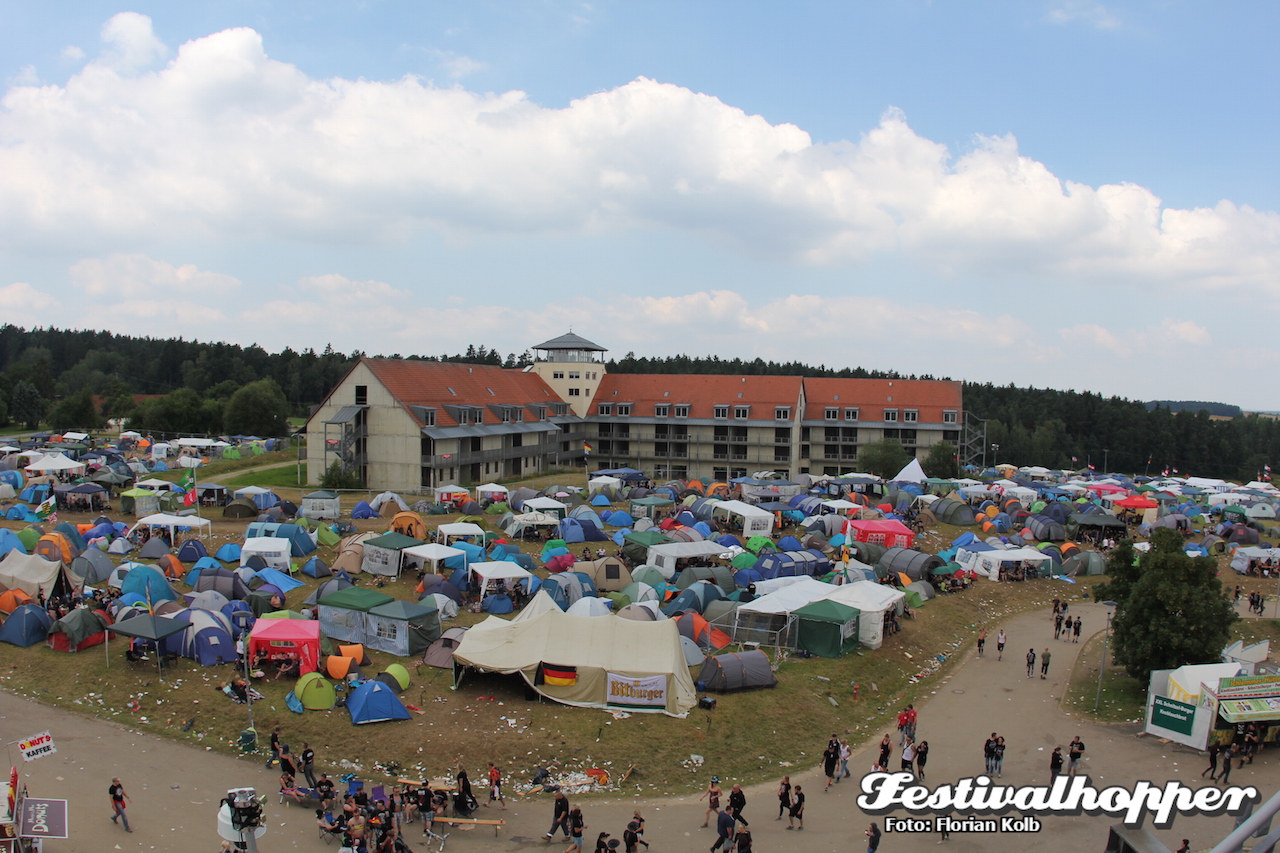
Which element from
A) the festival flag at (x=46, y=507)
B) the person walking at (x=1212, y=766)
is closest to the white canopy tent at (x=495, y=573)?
the person walking at (x=1212, y=766)

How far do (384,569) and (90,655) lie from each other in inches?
407

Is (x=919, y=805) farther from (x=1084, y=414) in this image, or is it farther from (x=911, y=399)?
(x=1084, y=414)

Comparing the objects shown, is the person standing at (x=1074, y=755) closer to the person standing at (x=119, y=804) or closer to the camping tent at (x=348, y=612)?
the camping tent at (x=348, y=612)

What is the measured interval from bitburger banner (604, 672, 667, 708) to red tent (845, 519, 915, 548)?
64.9ft

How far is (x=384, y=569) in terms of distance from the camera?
3038cm

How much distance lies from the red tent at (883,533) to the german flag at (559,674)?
67.6 ft

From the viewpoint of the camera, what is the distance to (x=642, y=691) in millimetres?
19406

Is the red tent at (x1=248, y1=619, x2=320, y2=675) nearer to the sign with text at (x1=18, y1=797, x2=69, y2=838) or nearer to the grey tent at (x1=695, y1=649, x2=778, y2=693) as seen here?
the sign with text at (x1=18, y1=797, x2=69, y2=838)

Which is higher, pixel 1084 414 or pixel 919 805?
pixel 1084 414

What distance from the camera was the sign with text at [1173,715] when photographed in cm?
1883

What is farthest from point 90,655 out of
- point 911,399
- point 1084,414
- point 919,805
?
point 1084,414

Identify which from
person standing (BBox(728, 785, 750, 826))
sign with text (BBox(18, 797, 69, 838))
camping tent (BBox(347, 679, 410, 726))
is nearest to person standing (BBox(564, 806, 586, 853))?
person standing (BBox(728, 785, 750, 826))

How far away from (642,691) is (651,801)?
386 centimetres

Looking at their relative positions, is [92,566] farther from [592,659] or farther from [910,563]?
[910,563]
